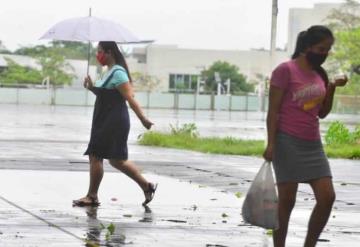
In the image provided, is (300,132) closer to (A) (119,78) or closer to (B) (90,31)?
(A) (119,78)

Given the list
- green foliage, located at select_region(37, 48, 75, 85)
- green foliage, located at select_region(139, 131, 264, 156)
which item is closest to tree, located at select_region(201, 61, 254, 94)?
green foliage, located at select_region(37, 48, 75, 85)

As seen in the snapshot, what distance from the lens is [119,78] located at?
11.6 metres

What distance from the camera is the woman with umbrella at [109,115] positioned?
11680 mm

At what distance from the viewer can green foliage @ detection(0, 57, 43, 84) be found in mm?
107750

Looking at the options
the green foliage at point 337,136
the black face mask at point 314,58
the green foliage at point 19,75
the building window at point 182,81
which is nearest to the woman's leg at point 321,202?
the black face mask at point 314,58

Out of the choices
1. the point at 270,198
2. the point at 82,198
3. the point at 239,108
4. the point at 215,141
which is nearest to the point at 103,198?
the point at 82,198

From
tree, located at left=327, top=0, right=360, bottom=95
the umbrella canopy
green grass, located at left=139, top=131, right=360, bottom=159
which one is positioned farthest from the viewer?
tree, located at left=327, top=0, right=360, bottom=95

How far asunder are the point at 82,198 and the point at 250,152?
1128cm

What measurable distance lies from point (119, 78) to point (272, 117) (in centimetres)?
364

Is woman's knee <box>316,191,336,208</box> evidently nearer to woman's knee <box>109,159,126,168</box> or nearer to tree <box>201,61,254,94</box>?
woman's knee <box>109,159,126,168</box>

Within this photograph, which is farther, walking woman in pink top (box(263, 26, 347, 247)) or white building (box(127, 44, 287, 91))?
white building (box(127, 44, 287, 91))

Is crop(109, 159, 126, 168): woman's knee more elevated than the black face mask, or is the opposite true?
the black face mask

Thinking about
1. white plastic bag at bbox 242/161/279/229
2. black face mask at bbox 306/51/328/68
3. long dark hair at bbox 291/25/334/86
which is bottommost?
white plastic bag at bbox 242/161/279/229

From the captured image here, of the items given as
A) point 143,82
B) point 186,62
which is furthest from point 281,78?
point 186,62
